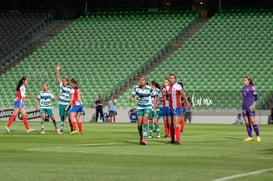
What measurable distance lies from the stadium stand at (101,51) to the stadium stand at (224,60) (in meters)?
1.97

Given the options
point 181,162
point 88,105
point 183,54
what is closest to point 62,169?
point 181,162

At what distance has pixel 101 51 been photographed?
52.1 metres

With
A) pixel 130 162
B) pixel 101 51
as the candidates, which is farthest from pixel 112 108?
pixel 130 162

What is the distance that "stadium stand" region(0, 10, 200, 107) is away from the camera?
4953 centimetres

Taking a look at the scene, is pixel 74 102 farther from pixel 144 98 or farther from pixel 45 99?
pixel 144 98

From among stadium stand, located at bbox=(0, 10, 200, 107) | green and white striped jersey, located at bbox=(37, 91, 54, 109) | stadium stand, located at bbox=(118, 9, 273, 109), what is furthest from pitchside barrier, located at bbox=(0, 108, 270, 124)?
green and white striped jersey, located at bbox=(37, 91, 54, 109)

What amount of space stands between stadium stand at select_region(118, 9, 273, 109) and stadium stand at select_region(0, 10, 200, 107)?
1966mm

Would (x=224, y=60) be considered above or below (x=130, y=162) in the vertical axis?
above

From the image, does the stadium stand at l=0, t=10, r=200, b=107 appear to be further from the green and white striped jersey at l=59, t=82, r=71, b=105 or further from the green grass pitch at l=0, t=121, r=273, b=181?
the green grass pitch at l=0, t=121, r=273, b=181

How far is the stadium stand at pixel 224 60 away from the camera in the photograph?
44.1 m

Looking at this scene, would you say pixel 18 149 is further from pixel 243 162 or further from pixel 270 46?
pixel 270 46

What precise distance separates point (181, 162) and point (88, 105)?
3339cm

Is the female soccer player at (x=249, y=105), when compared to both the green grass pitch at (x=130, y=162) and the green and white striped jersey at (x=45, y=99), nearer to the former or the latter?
the green grass pitch at (x=130, y=162)

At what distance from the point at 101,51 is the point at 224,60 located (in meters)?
10.0
